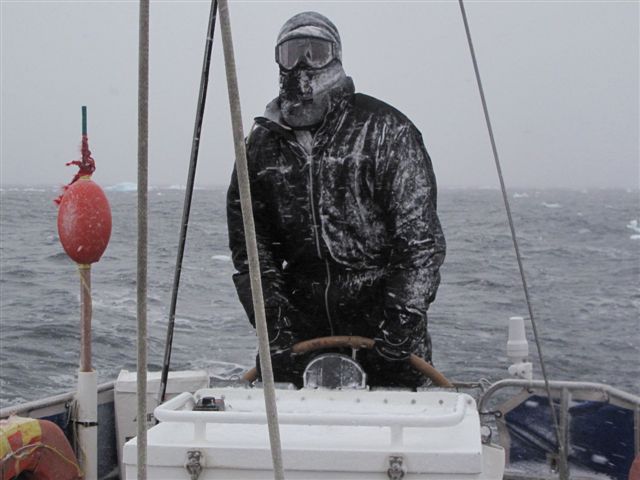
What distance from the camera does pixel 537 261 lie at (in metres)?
29.8

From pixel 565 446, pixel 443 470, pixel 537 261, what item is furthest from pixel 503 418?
pixel 537 261

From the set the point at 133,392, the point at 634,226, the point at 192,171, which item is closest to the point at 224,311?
the point at 133,392

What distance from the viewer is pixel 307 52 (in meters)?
4.21

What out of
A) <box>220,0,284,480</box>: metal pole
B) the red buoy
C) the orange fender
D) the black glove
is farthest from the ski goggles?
<box>220,0,284,480</box>: metal pole

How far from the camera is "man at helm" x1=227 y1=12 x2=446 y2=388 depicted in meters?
4.16

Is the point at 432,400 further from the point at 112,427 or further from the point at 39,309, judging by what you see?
the point at 39,309

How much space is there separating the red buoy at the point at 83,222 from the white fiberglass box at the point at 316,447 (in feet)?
5.06

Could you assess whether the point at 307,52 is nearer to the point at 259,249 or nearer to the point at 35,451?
the point at 259,249

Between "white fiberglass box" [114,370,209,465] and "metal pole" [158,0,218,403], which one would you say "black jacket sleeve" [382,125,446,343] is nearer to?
"metal pole" [158,0,218,403]

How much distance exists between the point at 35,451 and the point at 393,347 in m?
1.54

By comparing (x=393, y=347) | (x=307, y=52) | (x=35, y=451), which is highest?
(x=307, y=52)

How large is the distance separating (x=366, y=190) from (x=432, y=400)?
45.4 inches

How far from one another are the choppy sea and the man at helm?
656cm

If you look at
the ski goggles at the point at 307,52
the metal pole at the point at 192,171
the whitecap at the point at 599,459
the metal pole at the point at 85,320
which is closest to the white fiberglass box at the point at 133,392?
the metal pole at the point at 85,320
